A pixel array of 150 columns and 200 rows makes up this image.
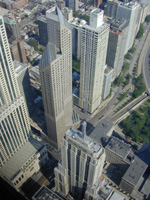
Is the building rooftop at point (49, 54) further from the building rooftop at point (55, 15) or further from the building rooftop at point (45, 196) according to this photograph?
the building rooftop at point (45, 196)

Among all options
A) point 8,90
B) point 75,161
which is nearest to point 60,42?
Answer: point 8,90

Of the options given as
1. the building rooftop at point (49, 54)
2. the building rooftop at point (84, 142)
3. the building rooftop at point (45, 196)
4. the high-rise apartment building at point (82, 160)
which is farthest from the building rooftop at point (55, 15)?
the building rooftop at point (45, 196)

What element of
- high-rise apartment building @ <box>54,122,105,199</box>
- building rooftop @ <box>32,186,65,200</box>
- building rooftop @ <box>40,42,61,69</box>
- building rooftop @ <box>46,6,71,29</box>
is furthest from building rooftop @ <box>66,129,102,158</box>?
building rooftop @ <box>46,6,71,29</box>

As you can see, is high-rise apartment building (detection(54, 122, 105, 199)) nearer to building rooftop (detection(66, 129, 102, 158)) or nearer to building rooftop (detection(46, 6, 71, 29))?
building rooftop (detection(66, 129, 102, 158))

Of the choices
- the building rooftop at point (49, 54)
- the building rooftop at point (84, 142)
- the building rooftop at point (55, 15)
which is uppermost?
the building rooftop at point (55, 15)

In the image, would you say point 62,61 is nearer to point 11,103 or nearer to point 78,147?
point 11,103

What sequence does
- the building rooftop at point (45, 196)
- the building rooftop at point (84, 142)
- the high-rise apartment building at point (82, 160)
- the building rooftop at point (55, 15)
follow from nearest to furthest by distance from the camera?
the building rooftop at point (84, 142), the high-rise apartment building at point (82, 160), the building rooftop at point (45, 196), the building rooftop at point (55, 15)

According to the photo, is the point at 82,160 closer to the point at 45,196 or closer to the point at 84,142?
the point at 84,142

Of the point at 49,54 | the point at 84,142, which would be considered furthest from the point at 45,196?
the point at 49,54
